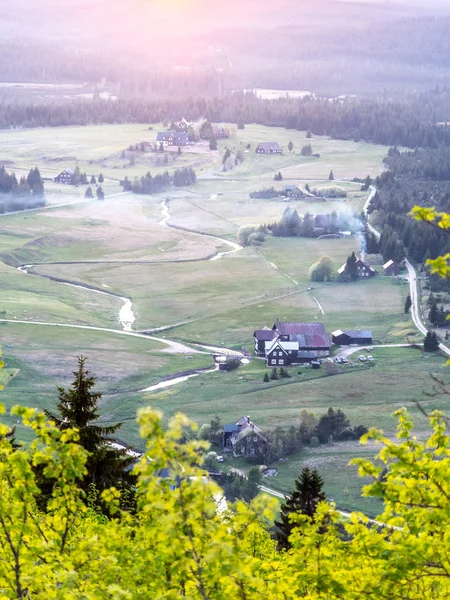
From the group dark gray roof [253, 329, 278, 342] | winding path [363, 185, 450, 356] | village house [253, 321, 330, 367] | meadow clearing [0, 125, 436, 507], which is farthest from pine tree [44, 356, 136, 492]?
dark gray roof [253, 329, 278, 342]

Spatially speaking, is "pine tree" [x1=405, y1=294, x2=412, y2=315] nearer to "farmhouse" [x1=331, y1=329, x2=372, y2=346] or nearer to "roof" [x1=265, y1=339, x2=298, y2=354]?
"farmhouse" [x1=331, y1=329, x2=372, y2=346]

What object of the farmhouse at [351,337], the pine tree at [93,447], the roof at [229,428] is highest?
the pine tree at [93,447]

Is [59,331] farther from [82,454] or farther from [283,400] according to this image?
[82,454]

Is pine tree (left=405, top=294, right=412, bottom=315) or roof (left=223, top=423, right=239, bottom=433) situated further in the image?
pine tree (left=405, top=294, right=412, bottom=315)

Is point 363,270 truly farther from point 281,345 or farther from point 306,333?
point 281,345

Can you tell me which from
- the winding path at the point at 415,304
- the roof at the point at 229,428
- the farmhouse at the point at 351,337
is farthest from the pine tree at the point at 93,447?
the farmhouse at the point at 351,337

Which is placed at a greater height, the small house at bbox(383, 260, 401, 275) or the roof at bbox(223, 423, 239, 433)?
the small house at bbox(383, 260, 401, 275)

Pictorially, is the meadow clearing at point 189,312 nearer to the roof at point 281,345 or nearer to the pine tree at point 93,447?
the roof at point 281,345
